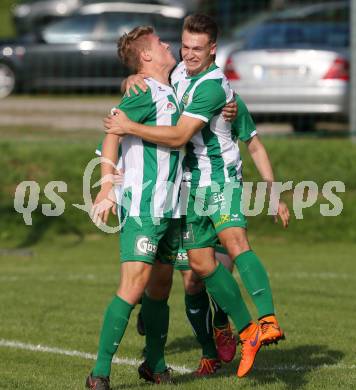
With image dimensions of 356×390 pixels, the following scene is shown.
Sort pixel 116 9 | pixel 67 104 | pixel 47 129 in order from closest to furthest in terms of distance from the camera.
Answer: pixel 47 129 → pixel 67 104 → pixel 116 9

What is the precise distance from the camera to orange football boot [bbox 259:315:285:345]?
6.23m

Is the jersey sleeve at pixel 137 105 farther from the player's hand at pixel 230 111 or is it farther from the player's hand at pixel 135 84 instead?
the player's hand at pixel 230 111

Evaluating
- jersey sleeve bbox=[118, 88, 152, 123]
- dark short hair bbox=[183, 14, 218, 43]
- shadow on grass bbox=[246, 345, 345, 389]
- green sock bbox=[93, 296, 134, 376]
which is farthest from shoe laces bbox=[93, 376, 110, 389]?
dark short hair bbox=[183, 14, 218, 43]

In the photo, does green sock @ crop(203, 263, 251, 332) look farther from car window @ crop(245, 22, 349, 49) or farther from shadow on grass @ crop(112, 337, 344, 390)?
car window @ crop(245, 22, 349, 49)

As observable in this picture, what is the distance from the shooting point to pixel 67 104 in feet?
57.0

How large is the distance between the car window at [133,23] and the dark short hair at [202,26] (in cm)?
1408

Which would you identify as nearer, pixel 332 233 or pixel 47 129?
pixel 332 233

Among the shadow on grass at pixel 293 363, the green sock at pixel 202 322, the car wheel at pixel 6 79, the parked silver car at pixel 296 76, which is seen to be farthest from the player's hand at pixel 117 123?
the car wheel at pixel 6 79

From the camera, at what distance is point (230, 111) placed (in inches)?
261

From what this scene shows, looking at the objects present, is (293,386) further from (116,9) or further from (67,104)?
(116,9)

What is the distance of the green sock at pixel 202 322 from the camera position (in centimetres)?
707

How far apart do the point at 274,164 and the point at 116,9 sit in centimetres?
1173

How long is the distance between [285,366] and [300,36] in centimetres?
997

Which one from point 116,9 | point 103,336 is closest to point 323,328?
point 103,336
